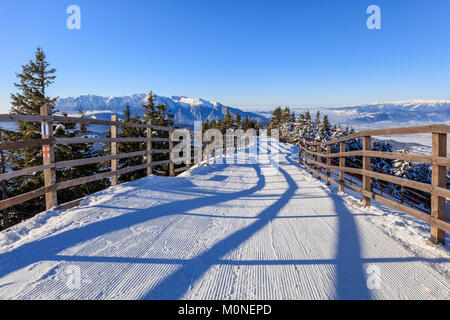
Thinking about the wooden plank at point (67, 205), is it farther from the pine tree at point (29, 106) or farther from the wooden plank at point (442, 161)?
the pine tree at point (29, 106)

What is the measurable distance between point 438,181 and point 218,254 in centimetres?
257

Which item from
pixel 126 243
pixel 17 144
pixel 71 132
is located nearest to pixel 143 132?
pixel 71 132

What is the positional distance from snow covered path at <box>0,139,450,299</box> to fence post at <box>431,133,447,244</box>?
0.18 metres

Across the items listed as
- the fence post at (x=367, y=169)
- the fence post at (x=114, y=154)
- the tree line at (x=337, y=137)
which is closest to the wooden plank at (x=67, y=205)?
the fence post at (x=114, y=154)

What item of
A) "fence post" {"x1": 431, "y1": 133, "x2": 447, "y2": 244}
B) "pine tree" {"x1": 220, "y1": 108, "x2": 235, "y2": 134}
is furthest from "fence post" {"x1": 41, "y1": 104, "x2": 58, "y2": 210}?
"pine tree" {"x1": 220, "y1": 108, "x2": 235, "y2": 134}

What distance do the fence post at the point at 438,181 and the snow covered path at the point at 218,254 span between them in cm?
18

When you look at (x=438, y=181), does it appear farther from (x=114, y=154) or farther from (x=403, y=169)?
(x=403, y=169)

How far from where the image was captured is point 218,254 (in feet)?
7.71

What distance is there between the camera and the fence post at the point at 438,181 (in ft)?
8.11

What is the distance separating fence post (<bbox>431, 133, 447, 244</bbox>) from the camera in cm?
247

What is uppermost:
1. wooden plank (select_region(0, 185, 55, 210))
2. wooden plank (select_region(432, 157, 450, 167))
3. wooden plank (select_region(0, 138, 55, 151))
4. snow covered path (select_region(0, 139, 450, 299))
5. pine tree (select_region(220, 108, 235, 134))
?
pine tree (select_region(220, 108, 235, 134))

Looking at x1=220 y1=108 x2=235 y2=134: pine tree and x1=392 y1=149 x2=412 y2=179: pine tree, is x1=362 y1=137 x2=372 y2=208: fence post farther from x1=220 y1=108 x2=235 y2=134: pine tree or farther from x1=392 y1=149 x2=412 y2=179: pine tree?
x1=220 y1=108 x2=235 y2=134: pine tree
